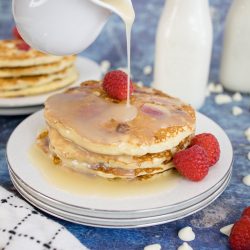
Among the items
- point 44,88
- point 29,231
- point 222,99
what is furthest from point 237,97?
point 29,231

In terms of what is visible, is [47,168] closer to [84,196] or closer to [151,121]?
[84,196]

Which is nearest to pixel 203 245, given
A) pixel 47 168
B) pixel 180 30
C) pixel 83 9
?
pixel 47 168

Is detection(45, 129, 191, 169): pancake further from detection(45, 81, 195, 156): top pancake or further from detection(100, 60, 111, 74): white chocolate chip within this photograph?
detection(100, 60, 111, 74): white chocolate chip

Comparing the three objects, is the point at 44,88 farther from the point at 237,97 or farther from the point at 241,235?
the point at 241,235

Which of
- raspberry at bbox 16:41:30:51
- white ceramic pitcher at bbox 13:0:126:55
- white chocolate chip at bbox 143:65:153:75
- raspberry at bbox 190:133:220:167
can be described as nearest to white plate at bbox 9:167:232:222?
raspberry at bbox 190:133:220:167

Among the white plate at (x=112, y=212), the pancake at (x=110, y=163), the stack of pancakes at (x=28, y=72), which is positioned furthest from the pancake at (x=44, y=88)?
the white plate at (x=112, y=212)

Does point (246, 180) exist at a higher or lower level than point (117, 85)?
lower
